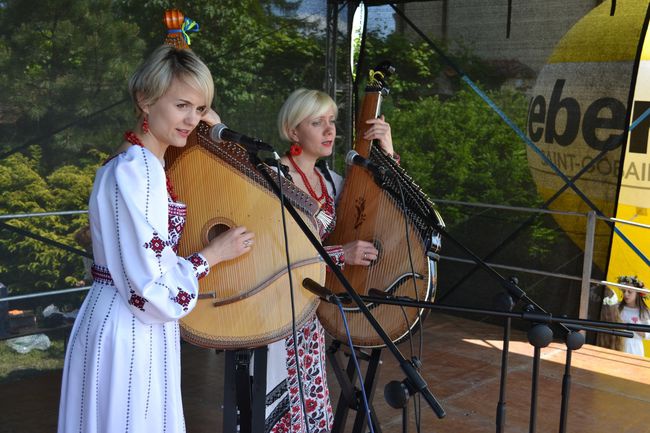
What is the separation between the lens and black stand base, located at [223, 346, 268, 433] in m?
2.14

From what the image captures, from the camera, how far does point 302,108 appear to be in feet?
8.21

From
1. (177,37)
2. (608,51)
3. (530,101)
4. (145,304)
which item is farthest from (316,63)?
(145,304)

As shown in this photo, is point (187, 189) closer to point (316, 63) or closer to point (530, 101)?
point (316, 63)

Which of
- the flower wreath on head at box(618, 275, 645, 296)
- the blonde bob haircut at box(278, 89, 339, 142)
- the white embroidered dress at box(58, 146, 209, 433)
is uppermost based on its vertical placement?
the blonde bob haircut at box(278, 89, 339, 142)

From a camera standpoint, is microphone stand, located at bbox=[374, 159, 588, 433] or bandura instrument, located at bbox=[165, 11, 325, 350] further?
bandura instrument, located at bbox=[165, 11, 325, 350]

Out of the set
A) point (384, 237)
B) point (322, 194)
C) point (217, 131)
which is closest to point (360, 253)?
point (384, 237)

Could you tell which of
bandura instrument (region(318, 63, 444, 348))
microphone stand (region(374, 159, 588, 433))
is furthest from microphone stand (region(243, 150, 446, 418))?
bandura instrument (region(318, 63, 444, 348))

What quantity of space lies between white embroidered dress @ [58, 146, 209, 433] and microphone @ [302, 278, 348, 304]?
0.26m

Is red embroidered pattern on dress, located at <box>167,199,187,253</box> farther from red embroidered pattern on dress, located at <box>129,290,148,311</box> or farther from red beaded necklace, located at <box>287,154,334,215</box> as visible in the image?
red beaded necklace, located at <box>287,154,334,215</box>

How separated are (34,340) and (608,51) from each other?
4013mm

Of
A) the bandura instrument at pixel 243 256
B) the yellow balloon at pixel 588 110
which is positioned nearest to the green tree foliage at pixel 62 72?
the bandura instrument at pixel 243 256

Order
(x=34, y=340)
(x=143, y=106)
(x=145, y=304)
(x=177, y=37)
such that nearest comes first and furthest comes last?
1. (x=145, y=304)
2. (x=143, y=106)
3. (x=177, y=37)
4. (x=34, y=340)

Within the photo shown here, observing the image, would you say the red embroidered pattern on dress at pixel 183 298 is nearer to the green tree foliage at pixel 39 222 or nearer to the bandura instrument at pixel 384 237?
the bandura instrument at pixel 384 237

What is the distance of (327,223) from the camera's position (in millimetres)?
2441
